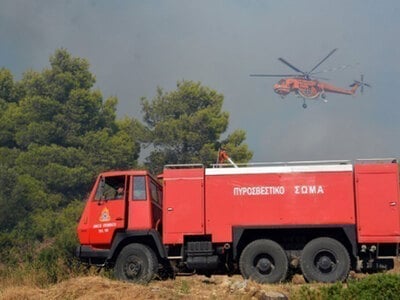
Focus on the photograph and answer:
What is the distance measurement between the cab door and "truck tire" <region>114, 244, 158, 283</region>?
22.3 inches

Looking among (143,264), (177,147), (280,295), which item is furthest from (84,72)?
(280,295)

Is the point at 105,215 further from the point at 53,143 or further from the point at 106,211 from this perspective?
the point at 53,143

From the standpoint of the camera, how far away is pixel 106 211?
16.5m

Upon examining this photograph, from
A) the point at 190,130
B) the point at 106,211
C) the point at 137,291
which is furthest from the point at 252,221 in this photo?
the point at 190,130

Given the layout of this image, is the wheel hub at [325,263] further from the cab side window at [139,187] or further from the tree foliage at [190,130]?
the tree foliage at [190,130]

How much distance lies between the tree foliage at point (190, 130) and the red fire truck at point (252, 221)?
2670cm

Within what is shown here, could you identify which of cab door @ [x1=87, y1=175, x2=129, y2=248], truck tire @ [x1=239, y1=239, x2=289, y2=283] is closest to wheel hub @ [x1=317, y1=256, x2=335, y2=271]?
truck tire @ [x1=239, y1=239, x2=289, y2=283]

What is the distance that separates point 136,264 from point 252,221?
10.0 feet

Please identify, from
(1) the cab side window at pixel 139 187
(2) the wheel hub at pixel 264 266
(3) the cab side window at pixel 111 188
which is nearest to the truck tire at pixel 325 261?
(2) the wheel hub at pixel 264 266

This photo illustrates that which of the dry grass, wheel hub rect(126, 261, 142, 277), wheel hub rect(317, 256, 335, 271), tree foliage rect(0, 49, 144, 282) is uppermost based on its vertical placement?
tree foliage rect(0, 49, 144, 282)

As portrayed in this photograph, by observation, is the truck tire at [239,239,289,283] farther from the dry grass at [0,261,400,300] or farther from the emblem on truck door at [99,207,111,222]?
the emblem on truck door at [99,207,111,222]

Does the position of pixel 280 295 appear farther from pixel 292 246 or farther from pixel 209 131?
pixel 209 131

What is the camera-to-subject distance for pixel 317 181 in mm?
16094

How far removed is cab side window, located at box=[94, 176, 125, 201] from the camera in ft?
54.7
